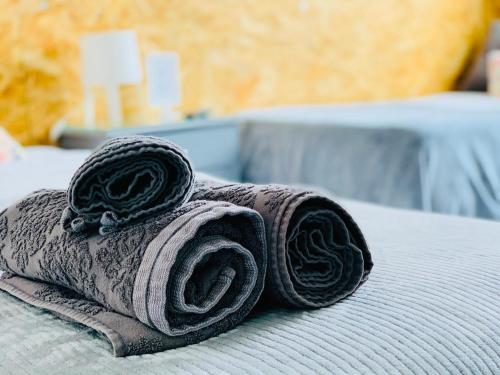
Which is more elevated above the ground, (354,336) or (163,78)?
(163,78)

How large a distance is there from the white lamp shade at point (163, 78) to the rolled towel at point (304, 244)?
2022 millimetres

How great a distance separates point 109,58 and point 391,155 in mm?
1131

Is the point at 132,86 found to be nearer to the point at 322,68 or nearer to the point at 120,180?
the point at 322,68

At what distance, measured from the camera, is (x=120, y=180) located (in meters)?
0.85

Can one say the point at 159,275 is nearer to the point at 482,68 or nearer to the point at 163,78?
the point at 163,78

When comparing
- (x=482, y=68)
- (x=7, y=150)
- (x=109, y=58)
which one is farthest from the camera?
(x=482, y=68)

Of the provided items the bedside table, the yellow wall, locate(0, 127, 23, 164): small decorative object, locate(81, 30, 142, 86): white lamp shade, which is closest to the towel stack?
locate(0, 127, 23, 164): small decorative object

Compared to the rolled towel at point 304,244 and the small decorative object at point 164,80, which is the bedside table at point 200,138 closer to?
the small decorative object at point 164,80

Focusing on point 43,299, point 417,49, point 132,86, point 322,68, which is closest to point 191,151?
point 132,86

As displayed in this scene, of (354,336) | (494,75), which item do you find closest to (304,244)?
(354,336)

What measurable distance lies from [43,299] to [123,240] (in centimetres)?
16

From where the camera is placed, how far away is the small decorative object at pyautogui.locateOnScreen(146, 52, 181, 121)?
2.86 m

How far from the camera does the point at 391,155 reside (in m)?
2.41

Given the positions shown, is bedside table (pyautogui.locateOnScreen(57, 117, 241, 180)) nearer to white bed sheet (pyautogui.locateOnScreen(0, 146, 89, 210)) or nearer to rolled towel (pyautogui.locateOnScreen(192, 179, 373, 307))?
white bed sheet (pyautogui.locateOnScreen(0, 146, 89, 210))
